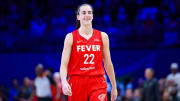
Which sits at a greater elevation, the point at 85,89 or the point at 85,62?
the point at 85,62

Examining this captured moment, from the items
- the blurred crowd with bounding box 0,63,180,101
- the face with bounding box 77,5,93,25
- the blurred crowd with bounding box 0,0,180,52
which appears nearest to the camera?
the face with bounding box 77,5,93,25

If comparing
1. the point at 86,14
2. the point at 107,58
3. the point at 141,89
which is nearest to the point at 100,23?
the point at 141,89

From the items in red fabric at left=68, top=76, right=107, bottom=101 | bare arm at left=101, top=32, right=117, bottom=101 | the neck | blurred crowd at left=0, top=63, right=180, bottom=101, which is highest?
the neck

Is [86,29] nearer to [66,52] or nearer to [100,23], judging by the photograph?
[66,52]

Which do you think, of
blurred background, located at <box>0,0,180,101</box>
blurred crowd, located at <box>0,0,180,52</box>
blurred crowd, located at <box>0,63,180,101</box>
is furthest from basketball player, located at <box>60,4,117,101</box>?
blurred crowd, located at <box>0,0,180,52</box>

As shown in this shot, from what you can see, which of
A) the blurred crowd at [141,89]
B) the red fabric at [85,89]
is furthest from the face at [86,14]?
the blurred crowd at [141,89]

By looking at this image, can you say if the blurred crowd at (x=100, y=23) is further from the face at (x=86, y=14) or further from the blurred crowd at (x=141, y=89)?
the face at (x=86, y=14)

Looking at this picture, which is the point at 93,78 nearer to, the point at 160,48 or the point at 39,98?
the point at 39,98

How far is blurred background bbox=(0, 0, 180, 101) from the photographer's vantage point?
13.8 m

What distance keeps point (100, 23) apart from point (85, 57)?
9.66 metres

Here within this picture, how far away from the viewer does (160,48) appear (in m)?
13.7

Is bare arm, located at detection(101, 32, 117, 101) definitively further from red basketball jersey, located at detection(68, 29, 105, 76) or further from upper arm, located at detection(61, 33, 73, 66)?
upper arm, located at detection(61, 33, 73, 66)

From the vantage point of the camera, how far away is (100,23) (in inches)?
596

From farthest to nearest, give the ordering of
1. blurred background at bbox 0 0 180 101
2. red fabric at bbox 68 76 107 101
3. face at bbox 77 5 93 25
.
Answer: blurred background at bbox 0 0 180 101 < face at bbox 77 5 93 25 < red fabric at bbox 68 76 107 101
